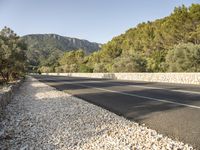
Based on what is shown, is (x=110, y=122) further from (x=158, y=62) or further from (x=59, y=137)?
(x=158, y=62)

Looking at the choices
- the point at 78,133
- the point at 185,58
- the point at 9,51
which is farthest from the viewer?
the point at 185,58

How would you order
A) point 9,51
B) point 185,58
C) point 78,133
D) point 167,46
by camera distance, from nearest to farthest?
1. point 78,133
2. point 9,51
3. point 185,58
4. point 167,46

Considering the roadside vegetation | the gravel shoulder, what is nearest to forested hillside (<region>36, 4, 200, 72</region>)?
the roadside vegetation

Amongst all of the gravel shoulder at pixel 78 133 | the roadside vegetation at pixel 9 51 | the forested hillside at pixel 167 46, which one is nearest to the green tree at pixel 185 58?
the forested hillside at pixel 167 46

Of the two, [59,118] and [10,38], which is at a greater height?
[10,38]

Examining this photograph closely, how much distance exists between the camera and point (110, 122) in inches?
385

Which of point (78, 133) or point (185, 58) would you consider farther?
point (185, 58)

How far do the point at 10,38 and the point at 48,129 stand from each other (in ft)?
101

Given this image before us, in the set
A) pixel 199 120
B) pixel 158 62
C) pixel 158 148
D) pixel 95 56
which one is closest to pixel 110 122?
pixel 199 120

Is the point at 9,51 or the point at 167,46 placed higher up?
the point at 167,46

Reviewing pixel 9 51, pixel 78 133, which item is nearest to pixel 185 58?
pixel 9 51

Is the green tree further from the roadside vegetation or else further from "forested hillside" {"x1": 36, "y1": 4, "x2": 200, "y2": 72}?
the roadside vegetation

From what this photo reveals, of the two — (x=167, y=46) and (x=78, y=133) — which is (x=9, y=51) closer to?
(x=78, y=133)

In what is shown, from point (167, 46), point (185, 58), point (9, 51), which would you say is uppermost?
point (167, 46)
